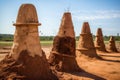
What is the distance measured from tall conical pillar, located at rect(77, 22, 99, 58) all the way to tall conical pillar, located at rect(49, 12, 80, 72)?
4.96 meters

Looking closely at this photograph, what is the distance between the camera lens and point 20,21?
777 cm

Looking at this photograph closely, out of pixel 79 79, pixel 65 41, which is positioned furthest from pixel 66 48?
pixel 79 79

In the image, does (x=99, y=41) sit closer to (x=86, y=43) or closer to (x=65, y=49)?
(x=86, y=43)

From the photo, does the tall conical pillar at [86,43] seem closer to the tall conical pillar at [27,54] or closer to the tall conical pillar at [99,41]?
the tall conical pillar at [99,41]

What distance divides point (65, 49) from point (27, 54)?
4.06 meters

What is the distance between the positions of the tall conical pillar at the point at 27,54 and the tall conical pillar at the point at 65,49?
9.23ft

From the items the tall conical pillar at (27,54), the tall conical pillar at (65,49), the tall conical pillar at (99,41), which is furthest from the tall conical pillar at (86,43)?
the tall conical pillar at (27,54)

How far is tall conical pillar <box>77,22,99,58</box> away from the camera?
53.7 ft

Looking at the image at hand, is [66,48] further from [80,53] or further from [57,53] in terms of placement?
[80,53]

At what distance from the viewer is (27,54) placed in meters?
7.48

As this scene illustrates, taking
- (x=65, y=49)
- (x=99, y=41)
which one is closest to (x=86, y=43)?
(x=65, y=49)

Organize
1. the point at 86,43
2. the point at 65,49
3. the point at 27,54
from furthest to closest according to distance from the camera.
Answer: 1. the point at 86,43
2. the point at 65,49
3. the point at 27,54

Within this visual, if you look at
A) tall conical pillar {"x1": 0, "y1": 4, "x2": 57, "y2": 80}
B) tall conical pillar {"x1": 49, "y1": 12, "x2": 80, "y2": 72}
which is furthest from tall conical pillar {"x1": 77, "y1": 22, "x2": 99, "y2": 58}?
tall conical pillar {"x1": 0, "y1": 4, "x2": 57, "y2": 80}

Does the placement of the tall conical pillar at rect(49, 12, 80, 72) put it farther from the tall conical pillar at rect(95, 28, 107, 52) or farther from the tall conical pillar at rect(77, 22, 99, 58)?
the tall conical pillar at rect(95, 28, 107, 52)
